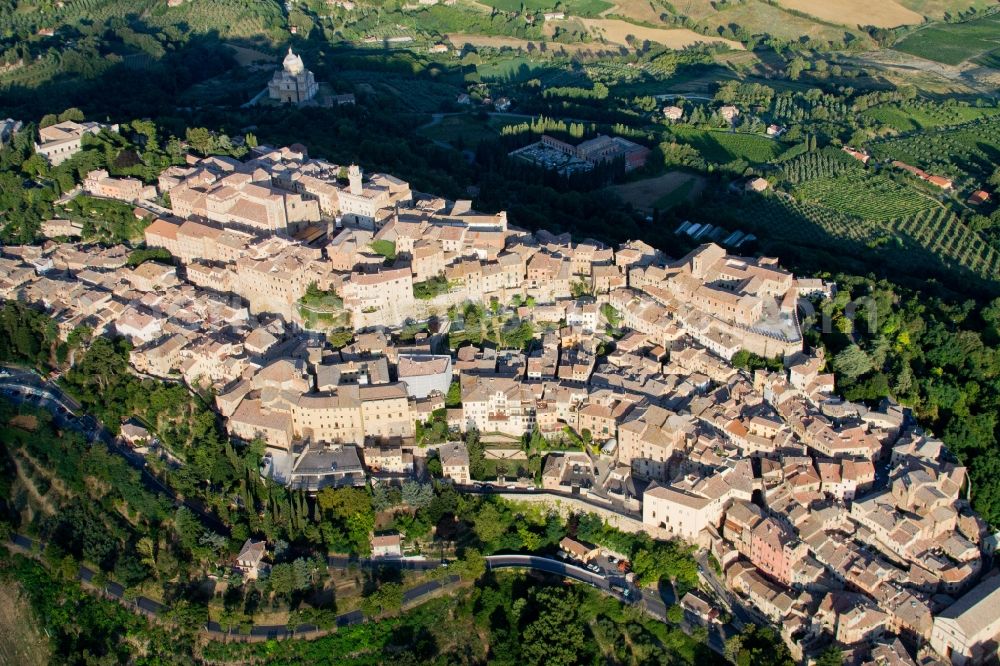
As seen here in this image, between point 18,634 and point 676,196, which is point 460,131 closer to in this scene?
point 676,196

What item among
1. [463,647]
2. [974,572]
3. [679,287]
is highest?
[679,287]

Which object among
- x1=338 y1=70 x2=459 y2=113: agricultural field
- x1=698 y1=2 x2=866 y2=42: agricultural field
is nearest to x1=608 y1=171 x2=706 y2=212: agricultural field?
x1=338 y1=70 x2=459 y2=113: agricultural field

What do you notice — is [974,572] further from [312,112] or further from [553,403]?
[312,112]

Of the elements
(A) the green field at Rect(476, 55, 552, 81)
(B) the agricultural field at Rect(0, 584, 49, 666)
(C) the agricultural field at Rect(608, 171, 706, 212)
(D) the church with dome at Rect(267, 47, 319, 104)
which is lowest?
(B) the agricultural field at Rect(0, 584, 49, 666)

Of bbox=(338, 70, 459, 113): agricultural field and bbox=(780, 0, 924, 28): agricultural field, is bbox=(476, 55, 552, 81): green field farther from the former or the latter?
bbox=(780, 0, 924, 28): agricultural field

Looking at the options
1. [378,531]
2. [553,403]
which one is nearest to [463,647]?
[378,531]

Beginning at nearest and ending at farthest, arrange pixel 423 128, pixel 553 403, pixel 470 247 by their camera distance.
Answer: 1. pixel 553 403
2. pixel 470 247
3. pixel 423 128

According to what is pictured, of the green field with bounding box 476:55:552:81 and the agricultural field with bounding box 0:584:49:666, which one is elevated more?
the green field with bounding box 476:55:552:81
